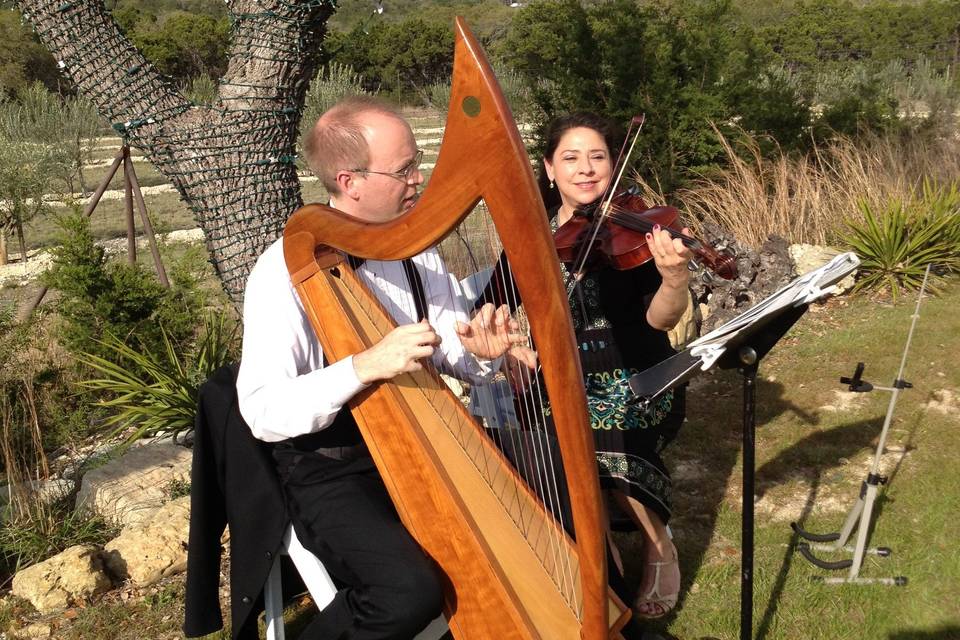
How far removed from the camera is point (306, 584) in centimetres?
236

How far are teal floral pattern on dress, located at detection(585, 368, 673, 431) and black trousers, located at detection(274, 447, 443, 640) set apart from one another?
891 mm

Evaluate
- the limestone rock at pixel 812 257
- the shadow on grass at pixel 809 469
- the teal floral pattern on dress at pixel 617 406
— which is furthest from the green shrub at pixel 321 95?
the teal floral pattern on dress at pixel 617 406

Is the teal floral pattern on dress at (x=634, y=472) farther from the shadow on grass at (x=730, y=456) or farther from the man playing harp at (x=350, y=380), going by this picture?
the man playing harp at (x=350, y=380)

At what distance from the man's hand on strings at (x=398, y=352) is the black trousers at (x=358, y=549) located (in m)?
0.42

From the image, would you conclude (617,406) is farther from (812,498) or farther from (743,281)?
(743,281)

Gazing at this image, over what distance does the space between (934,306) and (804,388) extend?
73.7 inches

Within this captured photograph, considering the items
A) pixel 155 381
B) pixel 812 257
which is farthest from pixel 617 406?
pixel 812 257

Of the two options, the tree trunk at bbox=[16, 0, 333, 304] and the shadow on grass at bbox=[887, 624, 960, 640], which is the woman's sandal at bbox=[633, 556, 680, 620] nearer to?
the shadow on grass at bbox=[887, 624, 960, 640]

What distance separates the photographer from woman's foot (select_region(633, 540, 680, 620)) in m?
2.97

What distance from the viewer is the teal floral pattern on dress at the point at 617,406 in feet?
9.54

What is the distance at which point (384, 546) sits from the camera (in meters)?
2.15

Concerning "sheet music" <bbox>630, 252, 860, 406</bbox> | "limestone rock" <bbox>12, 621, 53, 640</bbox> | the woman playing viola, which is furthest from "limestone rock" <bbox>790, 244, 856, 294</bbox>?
"limestone rock" <bbox>12, 621, 53, 640</bbox>

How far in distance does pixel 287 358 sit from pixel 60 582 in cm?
163

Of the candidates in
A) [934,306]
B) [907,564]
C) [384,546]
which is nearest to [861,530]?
[907,564]
